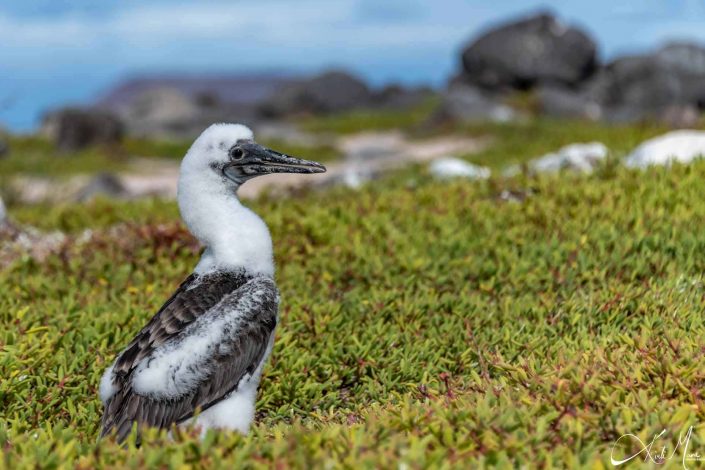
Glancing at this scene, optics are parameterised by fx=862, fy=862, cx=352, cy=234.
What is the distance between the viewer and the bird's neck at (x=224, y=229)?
479cm

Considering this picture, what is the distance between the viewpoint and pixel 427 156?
2477 cm

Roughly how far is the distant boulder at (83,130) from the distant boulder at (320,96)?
617 inches

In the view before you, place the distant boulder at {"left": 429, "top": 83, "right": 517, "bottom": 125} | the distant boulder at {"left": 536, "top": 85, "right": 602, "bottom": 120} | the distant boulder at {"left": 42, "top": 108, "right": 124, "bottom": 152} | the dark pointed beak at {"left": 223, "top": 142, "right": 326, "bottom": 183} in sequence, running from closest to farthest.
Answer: the dark pointed beak at {"left": 223, "top": 142, "right": 326, "bottom": 183} → the distant boulder at {"left": 42, "top": 108, "right": 124, "bottom": 152} → the distant boulder at {"left": 429, "top": 83, "right": 517, "bottom": 125} → the distant boulder at {"left": 536, "top": 85, "right": 602, "bottom": 120}

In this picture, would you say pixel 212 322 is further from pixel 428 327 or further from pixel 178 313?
pixel 428 327

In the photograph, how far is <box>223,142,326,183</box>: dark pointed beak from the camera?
498 centimetres

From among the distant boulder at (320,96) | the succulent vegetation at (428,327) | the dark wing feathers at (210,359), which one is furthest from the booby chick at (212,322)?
the distant boulder at (320,96)

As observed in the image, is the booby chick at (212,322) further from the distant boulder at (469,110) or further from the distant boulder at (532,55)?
the distant boulder at (532,55)

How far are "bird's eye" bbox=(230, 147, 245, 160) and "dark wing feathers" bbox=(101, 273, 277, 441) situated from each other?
0.71m

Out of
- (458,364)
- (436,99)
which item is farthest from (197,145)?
(436,99)

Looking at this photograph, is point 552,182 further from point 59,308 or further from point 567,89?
point 567,89

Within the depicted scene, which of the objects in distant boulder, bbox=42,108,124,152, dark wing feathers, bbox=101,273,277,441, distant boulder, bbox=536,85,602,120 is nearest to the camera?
dark wing feathers, bbox=101,273,277,441

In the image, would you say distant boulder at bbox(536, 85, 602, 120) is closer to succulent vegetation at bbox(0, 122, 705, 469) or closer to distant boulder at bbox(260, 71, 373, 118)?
distant boulder at bbox(260, 71, 373, 118)

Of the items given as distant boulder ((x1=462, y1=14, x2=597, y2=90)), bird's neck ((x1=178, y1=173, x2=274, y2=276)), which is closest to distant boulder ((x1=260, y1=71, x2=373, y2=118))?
distant boulder ((x1=462, y1=14, x2=597, y2=90))

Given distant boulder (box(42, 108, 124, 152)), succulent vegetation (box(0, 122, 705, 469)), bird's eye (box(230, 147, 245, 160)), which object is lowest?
distant boulder (box(42, 108, 124, 152))
